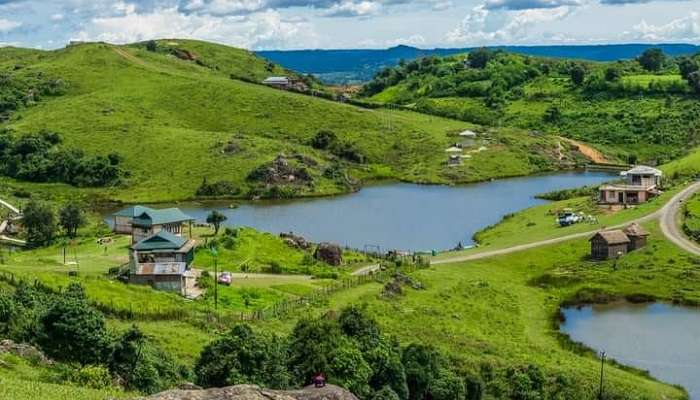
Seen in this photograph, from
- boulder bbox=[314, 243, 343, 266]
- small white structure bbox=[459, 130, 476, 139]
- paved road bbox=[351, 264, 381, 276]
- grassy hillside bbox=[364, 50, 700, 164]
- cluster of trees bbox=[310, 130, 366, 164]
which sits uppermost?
grassy hillside bbox=[364, 50, 700, 164]

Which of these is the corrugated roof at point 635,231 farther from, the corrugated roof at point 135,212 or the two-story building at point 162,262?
the corrugated roof at point 135,212

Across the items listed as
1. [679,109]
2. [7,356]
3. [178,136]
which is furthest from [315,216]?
[679,109]

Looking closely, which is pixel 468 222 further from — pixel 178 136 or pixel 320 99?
pixel 320 99

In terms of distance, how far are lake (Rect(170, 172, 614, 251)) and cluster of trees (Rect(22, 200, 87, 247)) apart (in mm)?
22053

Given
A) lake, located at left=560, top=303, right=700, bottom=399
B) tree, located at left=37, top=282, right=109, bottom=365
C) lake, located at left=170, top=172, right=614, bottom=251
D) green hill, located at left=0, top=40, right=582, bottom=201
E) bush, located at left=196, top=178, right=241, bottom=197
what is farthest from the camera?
green hill, located at left=0, top=40, right=582, bottom=201

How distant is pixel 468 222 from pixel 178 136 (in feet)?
209

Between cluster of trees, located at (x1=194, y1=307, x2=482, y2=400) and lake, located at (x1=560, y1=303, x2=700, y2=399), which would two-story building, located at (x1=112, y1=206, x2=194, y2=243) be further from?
cluster of trees, located at (x1=194, y1=307, x2=482, y2=400)

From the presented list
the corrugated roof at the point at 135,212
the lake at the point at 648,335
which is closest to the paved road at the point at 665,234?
the lake at the point at 648,335

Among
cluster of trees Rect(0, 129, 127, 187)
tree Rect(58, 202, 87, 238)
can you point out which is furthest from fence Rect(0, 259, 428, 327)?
cluster of trees Rect(0, 129, 127, 187)

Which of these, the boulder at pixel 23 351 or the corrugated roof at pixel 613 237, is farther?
the corrugated roof at pixel 613 237

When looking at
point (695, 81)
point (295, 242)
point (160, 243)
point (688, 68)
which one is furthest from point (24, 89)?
point (688, 68)

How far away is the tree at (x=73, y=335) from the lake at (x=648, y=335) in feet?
108

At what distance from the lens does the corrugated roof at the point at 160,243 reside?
226ft

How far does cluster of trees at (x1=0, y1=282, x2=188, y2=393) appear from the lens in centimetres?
3653
